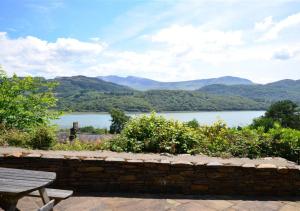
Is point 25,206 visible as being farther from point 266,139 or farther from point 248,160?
point 266,139

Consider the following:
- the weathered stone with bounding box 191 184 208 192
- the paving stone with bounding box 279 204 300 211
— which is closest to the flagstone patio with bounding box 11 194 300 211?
the paving stone with bounding box 279 204 300 211

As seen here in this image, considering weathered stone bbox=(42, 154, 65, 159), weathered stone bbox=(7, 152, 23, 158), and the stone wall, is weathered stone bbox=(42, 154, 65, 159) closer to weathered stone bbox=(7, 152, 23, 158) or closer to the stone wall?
the stone wall

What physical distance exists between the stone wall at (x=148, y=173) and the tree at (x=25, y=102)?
11.3 feet

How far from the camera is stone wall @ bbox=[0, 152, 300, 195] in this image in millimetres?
5438

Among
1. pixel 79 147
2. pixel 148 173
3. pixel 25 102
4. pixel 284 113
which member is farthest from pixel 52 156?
pixel 284 113

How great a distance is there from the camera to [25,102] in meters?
9.56

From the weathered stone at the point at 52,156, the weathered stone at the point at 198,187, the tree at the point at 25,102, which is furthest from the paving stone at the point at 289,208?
the tree at the point at 25,102

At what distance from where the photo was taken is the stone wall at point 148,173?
5438mm

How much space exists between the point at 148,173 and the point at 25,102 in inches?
218

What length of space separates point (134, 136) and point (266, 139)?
8.54ft

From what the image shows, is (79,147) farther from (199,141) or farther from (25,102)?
(25,102)

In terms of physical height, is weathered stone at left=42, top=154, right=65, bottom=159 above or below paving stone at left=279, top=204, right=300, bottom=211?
above

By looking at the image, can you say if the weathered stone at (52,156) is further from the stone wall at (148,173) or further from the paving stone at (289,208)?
the paving stone at (289,208)

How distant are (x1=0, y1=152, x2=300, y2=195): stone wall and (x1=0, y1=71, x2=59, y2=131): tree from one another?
135 inches
